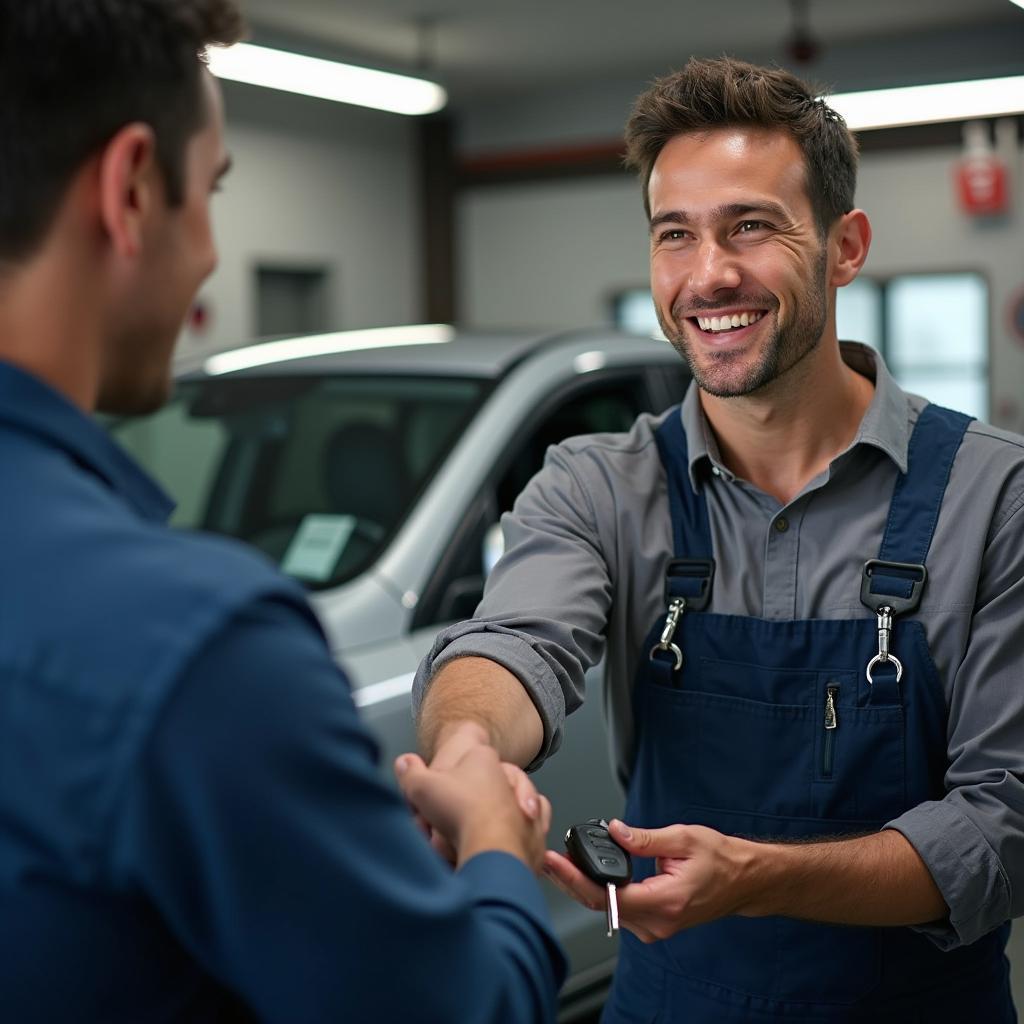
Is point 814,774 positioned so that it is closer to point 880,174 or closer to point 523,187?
point 880,174

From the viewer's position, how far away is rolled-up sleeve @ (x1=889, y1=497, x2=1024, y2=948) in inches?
59.9

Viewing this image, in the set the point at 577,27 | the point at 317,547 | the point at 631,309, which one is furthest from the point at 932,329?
the point at 317,547

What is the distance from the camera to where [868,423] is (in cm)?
173

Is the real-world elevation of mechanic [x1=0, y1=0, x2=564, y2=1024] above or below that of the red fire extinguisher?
below

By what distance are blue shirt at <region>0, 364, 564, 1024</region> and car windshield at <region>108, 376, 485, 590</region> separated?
6.65 ft

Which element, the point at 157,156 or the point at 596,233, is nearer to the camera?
the point at 157,156

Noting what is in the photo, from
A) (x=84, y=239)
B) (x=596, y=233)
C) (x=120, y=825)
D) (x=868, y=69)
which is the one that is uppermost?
(x=868, y=69)

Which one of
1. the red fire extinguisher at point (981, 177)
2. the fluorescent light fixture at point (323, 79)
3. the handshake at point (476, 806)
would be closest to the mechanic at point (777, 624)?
the handshake at point (476, 806)

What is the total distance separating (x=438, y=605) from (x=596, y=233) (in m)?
8.87

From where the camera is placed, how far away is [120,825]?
79 centimetres

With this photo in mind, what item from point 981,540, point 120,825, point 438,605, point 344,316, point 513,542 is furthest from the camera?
point 344,316

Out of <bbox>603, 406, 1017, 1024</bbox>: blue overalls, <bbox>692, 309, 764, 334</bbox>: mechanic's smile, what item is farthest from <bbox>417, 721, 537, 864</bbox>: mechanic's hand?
<bbox>692, 309, 764, 334</bbox>: mechanic's smile

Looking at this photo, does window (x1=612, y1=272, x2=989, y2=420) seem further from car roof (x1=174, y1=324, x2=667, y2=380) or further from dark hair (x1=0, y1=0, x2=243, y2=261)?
dark hair (x1=0, y1=0, x2=243, y2=261)

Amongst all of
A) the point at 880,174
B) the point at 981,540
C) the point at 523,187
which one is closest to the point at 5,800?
the point at 981,540
